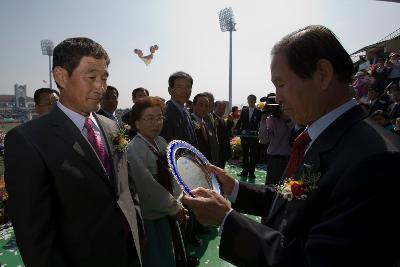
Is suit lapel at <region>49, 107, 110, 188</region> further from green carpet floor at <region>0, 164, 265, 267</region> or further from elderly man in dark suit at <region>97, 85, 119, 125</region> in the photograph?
elderly man in dark suit at <region>97, 85, 119, 125</region>

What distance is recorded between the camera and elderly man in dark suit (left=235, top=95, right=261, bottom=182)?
9.93m

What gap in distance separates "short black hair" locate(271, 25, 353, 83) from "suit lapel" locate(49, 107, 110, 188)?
1.38 meters

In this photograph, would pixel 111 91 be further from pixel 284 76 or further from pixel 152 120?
pixel 284 76

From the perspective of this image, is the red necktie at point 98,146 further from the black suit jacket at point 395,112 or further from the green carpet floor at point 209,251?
the black suit jacket at point 395,112

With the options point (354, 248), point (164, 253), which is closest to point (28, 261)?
point (164, 253)

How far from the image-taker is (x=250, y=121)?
9938mm

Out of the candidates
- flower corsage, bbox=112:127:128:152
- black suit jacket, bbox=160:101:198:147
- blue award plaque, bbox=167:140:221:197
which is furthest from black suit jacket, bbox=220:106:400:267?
black suit jacket, bbox=160:101:198:147

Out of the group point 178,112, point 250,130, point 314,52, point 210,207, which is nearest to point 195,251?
point 178,112

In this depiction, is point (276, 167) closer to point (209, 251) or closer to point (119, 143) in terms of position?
point (209, 251)

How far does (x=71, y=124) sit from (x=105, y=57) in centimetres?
59

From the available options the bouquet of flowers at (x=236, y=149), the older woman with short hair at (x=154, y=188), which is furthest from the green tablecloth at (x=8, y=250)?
the bouquet of flowers at (x=236, y=149)

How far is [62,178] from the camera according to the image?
1.95 meters

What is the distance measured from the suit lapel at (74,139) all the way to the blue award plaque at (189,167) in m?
0.50

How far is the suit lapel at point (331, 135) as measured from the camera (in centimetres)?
141
